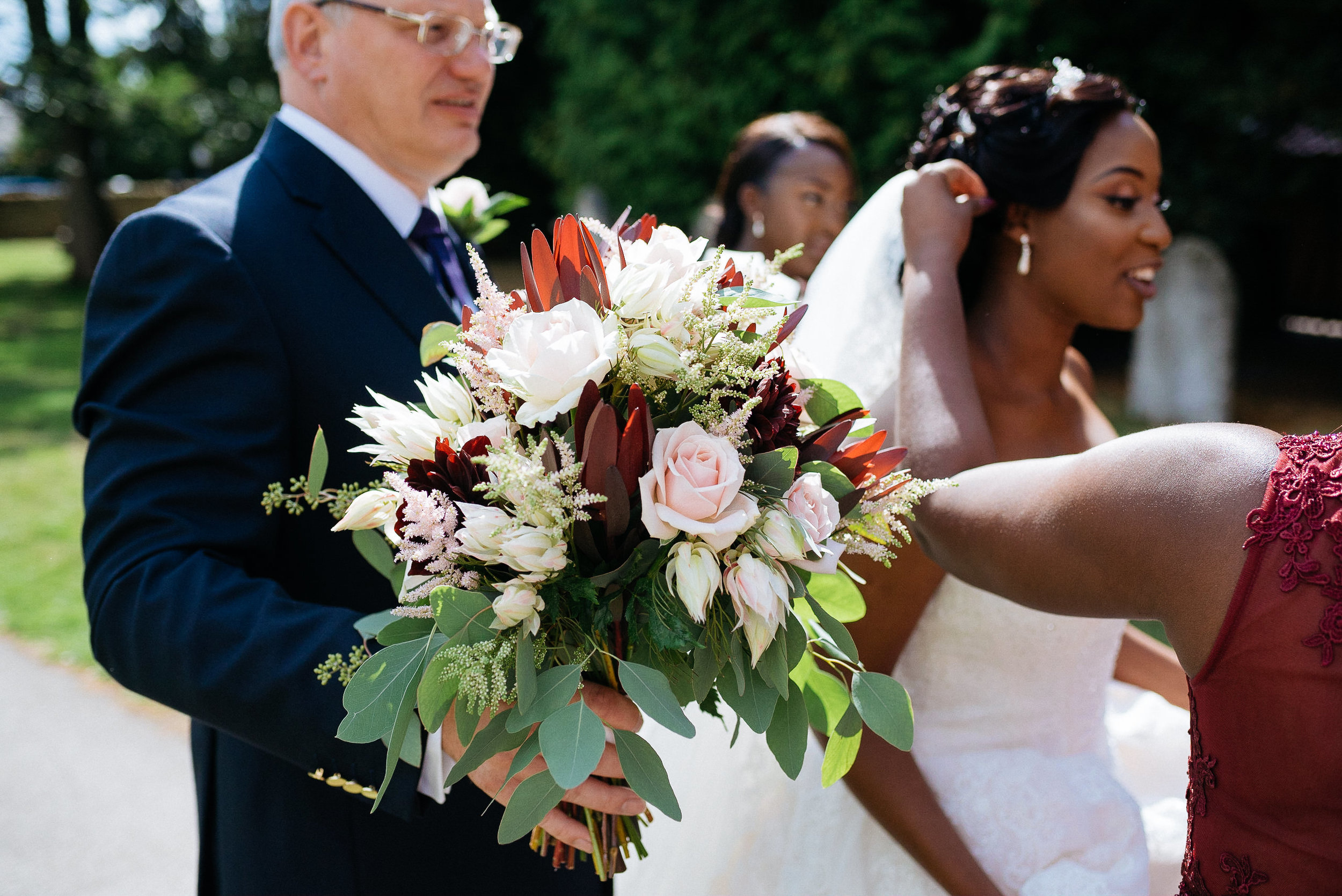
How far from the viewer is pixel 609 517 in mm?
1343

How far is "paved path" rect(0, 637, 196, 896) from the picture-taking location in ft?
12.3

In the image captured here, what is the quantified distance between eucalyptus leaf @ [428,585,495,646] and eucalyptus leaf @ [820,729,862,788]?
2.09 feet

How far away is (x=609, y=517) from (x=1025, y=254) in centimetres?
161

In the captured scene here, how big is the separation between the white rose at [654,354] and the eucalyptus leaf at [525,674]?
413mm

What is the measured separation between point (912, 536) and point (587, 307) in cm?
100

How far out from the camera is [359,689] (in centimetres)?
140

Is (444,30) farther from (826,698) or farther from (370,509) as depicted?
(826,698)

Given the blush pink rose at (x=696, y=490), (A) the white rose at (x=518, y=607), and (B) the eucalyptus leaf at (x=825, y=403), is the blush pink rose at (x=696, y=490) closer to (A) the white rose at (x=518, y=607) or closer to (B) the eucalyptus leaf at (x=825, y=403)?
(A) the white rose at (x=518, y=607)

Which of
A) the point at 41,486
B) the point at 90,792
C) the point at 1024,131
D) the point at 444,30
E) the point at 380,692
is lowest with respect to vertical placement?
the point at 41,486

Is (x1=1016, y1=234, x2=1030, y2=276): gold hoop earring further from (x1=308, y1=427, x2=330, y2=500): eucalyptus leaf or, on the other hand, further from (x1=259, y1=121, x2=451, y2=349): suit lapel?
(x1=308, y1=427, x2=330, y2=500): eucalyptus leaf

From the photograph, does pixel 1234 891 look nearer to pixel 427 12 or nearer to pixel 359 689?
pixel 359 689

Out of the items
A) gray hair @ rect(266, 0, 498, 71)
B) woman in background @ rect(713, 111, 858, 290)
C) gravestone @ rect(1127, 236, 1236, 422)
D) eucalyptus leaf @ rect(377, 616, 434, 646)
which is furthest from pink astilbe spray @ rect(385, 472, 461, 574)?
gravestone @ rect(1127, 236, 1236, 422)

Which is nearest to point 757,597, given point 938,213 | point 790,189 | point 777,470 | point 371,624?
point 777,470

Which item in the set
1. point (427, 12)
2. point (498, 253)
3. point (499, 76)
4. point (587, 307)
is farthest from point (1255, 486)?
point (498, 253)
